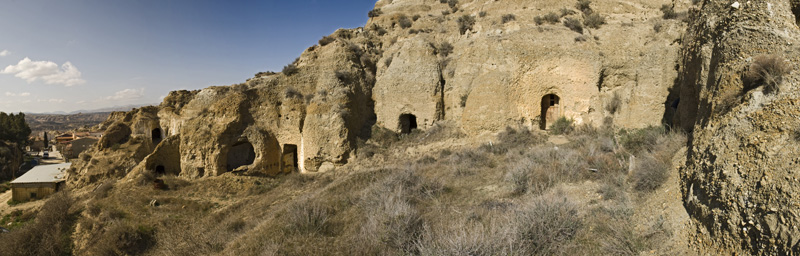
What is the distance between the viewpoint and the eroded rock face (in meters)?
2.98

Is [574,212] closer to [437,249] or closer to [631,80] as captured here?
[437,249]

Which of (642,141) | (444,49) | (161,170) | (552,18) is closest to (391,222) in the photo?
(642,141)

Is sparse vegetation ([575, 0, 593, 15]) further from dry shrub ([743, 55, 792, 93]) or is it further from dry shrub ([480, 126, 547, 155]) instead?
dry shrub ([743, 55, 792, 93])

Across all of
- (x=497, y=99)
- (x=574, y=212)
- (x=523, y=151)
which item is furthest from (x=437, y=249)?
(x=497, y=99)

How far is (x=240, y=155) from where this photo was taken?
1647 cm

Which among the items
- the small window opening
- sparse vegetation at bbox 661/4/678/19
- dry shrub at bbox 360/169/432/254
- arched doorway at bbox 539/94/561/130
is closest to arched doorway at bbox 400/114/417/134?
arched doorway at bbox 539/94/561/130

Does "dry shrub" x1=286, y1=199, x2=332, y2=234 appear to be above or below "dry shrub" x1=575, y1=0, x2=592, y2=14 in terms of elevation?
below

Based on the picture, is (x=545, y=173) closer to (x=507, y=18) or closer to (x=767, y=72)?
(x=767, y=72)

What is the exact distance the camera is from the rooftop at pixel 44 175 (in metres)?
16.0

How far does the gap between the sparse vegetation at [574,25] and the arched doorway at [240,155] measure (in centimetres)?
1536

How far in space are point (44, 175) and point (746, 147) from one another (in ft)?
85.0

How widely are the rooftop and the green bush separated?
76.1ft

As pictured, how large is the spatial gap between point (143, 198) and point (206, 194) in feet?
6.41

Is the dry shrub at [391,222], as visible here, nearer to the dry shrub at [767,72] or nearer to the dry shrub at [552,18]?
the dry shrub at [767,72]
